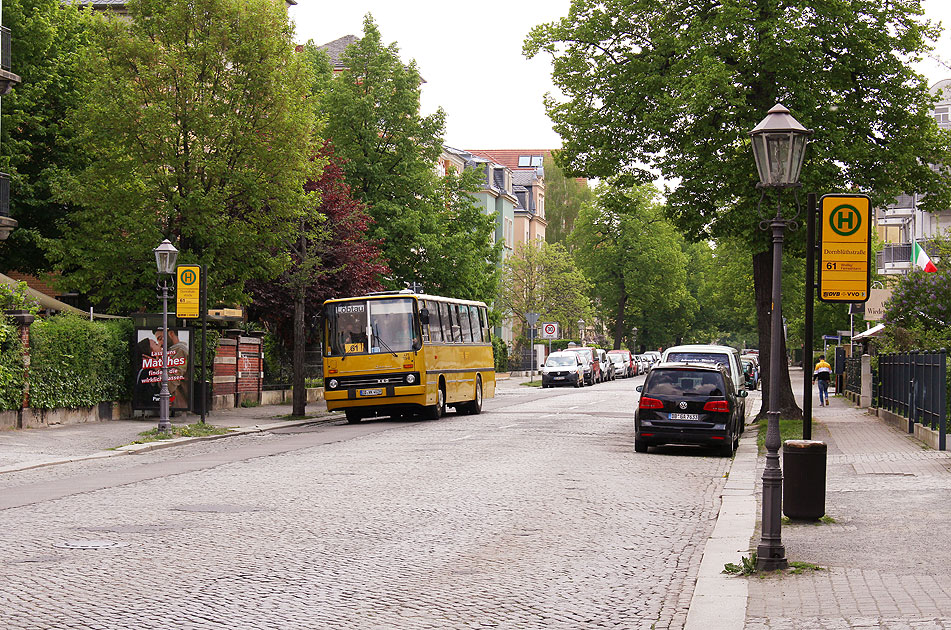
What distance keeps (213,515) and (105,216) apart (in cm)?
1940

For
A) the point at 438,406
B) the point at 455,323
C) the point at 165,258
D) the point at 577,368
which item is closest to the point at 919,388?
the point at 438,406

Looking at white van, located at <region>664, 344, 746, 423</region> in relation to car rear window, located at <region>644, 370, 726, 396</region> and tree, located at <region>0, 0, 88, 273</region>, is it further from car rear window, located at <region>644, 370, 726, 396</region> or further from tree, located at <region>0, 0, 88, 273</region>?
tree, located at <region>0, 0, 88, 273</region>

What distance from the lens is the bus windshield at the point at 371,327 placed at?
29.2 m

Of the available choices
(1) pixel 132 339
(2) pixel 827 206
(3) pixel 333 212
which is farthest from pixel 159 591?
(3) pixel 333 212

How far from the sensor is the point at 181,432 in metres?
23.8

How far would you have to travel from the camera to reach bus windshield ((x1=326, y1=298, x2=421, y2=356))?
2925 centimetres

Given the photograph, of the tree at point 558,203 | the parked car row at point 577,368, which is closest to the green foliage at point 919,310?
the parked car row at point 577,368

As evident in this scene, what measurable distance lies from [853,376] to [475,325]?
51.0 ft

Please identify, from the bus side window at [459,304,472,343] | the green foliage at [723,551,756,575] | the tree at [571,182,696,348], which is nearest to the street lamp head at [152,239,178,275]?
the bus side window at [459,304,472,343]

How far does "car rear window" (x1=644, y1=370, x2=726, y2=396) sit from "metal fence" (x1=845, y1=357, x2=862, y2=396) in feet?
64.4

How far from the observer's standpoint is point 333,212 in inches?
1372

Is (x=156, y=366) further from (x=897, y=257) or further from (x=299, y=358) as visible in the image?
(x=897, y=257)

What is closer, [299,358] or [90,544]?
[90,544]

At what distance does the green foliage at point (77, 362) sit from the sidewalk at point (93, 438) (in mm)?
668
